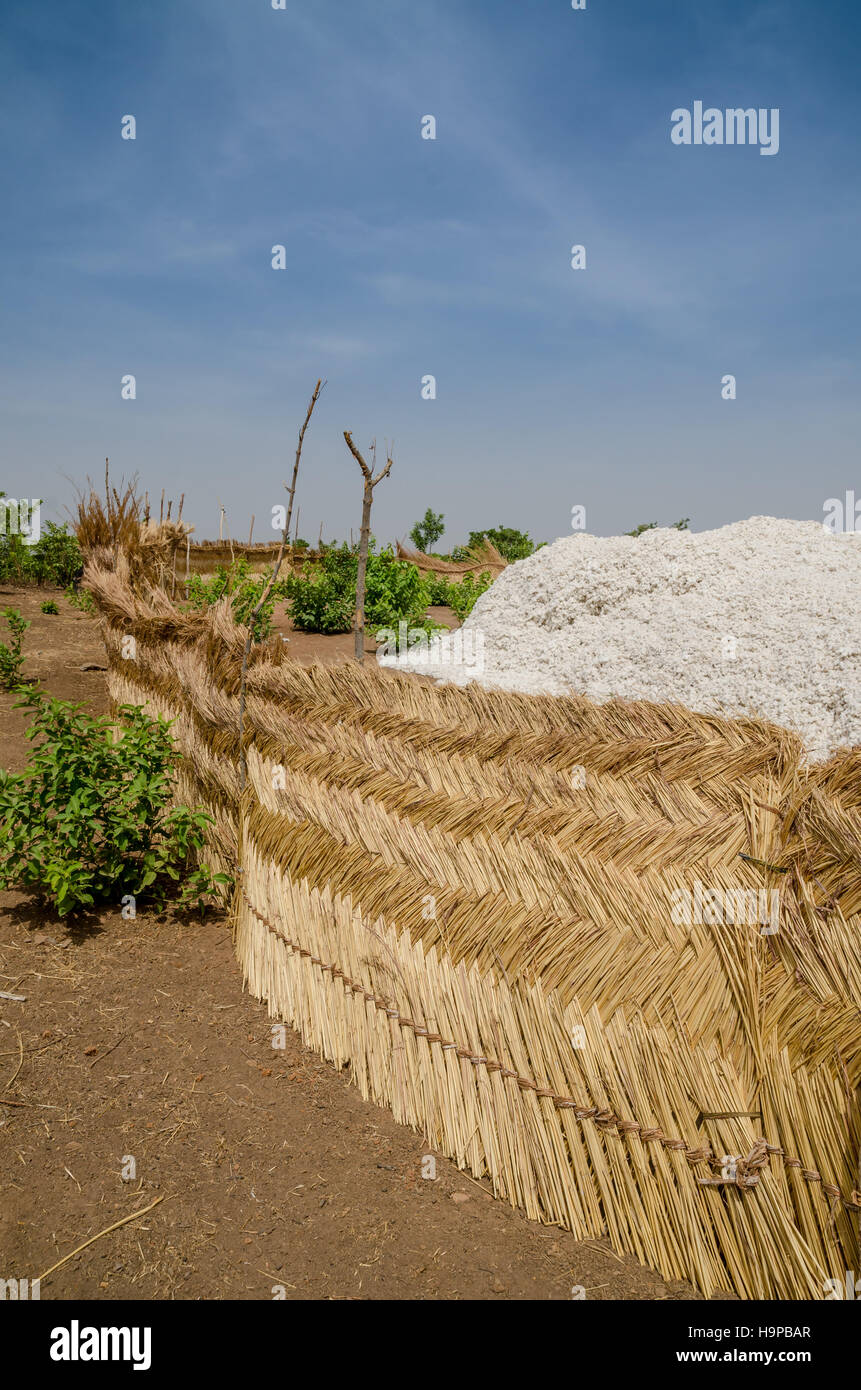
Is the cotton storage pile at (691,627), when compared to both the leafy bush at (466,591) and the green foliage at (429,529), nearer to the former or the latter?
the leafy bush at (466,591)

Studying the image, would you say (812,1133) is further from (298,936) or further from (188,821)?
(188,821)

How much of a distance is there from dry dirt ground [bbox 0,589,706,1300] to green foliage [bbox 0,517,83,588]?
1679cm

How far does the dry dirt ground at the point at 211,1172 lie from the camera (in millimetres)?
2273

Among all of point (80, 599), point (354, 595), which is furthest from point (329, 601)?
point (80, 599)

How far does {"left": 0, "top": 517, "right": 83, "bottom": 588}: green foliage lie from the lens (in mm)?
18297

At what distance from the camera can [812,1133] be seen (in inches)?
79.5

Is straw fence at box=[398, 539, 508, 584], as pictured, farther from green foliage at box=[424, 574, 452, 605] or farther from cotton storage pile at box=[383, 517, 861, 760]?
cotton storage pile at box=[383, 517, 861, 760]

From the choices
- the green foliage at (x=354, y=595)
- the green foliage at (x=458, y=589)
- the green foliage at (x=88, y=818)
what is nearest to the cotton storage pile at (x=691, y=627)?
the green foliage at (x=88, y=818)

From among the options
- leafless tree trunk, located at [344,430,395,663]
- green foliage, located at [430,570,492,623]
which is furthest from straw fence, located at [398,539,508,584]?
leafless tree trunk, located at [344,430,395,663]

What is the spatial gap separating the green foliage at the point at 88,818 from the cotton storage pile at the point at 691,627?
8.05 ft
